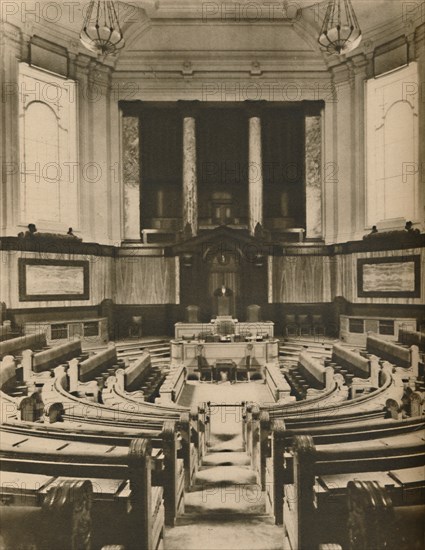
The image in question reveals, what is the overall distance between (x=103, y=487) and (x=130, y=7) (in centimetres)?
1537

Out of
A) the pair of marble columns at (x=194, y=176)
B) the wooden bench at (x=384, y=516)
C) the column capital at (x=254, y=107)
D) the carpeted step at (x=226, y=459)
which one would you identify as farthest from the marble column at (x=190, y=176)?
the wooden bench at (x=384, y=516)

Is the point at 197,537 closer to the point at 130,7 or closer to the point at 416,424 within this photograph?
the point at 416,424

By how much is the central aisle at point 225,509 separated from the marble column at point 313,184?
1245 centimetres

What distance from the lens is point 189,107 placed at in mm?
18188

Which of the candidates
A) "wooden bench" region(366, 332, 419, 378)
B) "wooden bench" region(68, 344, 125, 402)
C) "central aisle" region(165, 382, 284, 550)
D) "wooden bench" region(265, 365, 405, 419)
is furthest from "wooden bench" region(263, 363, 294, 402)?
"wooden bench" region(68, 344, 125, 402)

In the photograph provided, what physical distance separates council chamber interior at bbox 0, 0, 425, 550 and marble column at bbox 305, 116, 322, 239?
3.1 inches

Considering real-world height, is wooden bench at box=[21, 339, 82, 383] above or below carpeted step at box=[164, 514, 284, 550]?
above

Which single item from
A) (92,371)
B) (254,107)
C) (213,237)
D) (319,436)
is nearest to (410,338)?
(92,371)

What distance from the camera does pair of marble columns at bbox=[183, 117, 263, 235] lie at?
18344 millimetres

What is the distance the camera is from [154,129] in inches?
756

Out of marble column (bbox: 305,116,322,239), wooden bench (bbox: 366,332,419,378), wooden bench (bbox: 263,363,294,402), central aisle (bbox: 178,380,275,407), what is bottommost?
central aisle (bbox: 178,380,275,407)

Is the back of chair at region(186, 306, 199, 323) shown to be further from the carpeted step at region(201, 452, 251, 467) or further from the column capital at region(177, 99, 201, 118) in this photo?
the carpeted step at region(201, 452, 251, 467)

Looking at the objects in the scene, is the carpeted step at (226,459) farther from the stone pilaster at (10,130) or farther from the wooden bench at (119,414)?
the stone pilaster at (10,130)

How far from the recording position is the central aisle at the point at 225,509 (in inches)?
151
